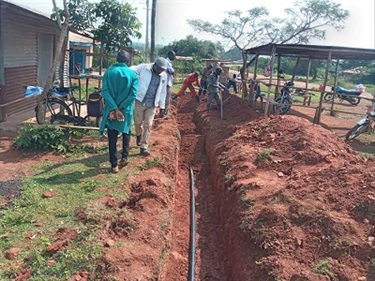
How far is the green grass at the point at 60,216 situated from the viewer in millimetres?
3592

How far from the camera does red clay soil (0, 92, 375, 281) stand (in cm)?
398

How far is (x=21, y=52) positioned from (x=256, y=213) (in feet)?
27.8

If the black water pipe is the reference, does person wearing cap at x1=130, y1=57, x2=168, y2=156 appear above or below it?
above

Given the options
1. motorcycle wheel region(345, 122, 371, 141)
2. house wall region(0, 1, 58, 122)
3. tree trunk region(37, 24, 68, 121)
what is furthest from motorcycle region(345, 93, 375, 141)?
house wall region(0, 1, 58, 122)

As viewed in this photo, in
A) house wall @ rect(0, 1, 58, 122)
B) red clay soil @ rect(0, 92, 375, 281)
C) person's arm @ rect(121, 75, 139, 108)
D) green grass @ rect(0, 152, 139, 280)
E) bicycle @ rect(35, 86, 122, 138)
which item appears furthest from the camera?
house wall @ rect(0, 1, 58, 122)

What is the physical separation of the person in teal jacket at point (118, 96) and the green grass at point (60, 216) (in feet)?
2.36

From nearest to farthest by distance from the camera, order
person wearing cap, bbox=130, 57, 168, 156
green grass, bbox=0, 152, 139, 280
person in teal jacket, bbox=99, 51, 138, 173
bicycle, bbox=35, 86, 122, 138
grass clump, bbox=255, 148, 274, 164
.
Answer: green grass, bbox=0, 152, 139, 280
person in teal jacket, bbox=99, 51, 138, 173
person wearing cap, bbox=130, 57, 168, 156
grass clump, bbox=255, 148, 274, 164
bicycle, bbox=35, 86, 122, 138

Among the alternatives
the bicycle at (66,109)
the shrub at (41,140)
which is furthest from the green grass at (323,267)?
the bicycle at (66,109)

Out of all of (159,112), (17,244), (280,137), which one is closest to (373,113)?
(280,137)

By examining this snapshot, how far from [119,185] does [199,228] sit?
1.51 metres

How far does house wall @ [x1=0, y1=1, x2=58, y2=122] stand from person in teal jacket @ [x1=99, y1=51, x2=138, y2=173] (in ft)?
9.98

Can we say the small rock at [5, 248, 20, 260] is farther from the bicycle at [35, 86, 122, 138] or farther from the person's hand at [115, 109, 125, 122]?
the bicycle at [35, 86, 122, 138]

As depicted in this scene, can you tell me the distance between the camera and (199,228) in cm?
614

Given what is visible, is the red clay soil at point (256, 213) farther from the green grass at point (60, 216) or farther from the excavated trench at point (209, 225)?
Result: the green grass at point (60, 216)
